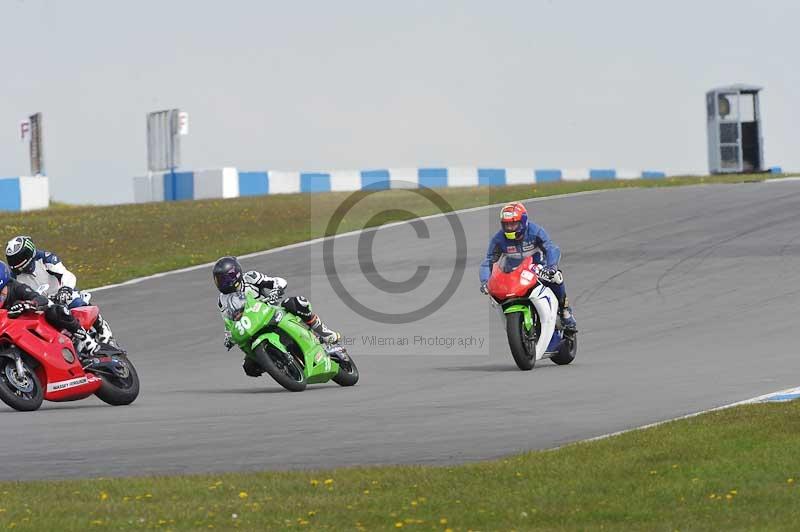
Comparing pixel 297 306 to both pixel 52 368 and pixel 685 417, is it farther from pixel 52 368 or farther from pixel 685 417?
pixel 685 417

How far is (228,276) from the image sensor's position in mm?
14680

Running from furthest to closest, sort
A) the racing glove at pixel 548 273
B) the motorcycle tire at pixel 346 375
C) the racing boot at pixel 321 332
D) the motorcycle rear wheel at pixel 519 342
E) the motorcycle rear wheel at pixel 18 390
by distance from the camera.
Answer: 1. the racing glove at pixel 548 273
2. the motorcycle rear wheel at pixel 519 342
3. the motorcycle tire at pixel 346 375
4. the racing boot at pixel 321 332
5. the motorcycle rear wheel at pixel 18 390

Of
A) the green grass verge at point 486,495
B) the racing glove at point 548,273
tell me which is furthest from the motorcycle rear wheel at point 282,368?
the green grass verge at point 486,495

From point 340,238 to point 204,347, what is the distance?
10821 mm

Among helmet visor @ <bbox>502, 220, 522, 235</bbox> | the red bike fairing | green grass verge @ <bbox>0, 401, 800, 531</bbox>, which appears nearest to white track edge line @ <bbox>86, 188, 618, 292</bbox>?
helmet visor @ <bbox>502, 220, 522, 235</bbox>

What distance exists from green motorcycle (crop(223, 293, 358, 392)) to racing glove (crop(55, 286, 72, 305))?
1.47 m

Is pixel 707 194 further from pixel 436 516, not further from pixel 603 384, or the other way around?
pixel 436 516

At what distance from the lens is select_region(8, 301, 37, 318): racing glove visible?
544 inches

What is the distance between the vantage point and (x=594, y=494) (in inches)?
321

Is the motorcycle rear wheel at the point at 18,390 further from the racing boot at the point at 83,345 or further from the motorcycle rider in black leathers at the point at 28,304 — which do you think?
the racing boot at the point at 83,345

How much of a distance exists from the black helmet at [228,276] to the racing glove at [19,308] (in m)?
A: 1.76

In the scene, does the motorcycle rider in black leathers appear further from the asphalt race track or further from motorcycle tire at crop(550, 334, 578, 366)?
motorcycle tire at crop(550, 334, 578, 366)

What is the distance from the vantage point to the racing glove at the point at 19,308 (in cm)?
1382

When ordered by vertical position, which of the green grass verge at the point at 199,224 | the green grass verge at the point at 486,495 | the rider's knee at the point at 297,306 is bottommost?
the green grass verge at the point at 486,495
